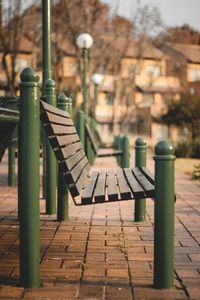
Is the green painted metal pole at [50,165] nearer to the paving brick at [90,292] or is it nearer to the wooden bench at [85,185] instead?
the wooden bench at [85,185]

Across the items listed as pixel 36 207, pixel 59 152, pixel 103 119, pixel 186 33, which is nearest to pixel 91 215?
pixel 59 152

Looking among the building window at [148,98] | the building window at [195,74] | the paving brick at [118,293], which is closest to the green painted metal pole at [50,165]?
the paving brick at [118,293]

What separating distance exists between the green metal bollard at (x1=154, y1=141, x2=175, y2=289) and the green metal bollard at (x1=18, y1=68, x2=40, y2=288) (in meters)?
0.73

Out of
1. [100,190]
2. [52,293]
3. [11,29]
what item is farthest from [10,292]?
[11,29]

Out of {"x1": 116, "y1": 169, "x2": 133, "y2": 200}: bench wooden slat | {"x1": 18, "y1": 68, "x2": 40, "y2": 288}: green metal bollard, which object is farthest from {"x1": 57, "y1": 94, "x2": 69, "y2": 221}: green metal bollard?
{"x1": 18, "y1": 68, "x2": 40, "y2": 288}: green metal bollard

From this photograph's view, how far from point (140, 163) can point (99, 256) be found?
148 cm

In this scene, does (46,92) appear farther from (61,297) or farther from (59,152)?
(61,297)

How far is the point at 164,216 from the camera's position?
281 cm

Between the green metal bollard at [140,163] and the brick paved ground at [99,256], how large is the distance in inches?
4.7

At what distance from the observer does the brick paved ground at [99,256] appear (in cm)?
275

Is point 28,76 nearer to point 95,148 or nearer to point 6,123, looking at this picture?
point 6,123

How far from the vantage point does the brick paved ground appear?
108 inches

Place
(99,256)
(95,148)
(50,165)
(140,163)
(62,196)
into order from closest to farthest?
1. (99,256)
2. (62,196)
3. (140,163)
4. (50,165)
5. (95,148)

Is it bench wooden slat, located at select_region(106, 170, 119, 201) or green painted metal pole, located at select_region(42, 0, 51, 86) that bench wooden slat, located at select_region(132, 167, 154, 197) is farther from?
green painted metal pole, located at select_region(42, 0, 51, 86)
